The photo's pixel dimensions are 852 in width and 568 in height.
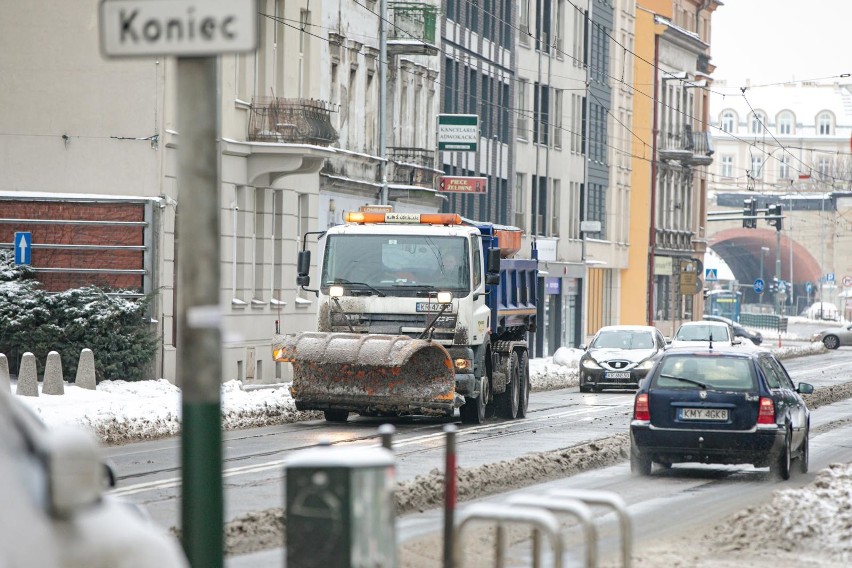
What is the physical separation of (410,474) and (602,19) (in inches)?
2324

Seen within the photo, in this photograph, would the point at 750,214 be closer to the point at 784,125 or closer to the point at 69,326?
the point at 69,326

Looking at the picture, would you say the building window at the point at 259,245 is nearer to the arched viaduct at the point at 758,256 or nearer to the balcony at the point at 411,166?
the balcony at the point at 411,166

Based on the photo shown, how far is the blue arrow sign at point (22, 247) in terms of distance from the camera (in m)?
32.6

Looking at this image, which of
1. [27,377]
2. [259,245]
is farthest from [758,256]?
[27,377]

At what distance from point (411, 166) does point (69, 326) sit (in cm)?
1852

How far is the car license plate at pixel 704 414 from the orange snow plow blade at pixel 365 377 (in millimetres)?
6896

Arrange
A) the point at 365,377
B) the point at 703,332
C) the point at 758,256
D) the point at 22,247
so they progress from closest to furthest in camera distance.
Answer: the point at 365,377
the point at 22,247
the point at 703,332
the point at 758,256

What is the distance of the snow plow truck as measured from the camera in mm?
26219

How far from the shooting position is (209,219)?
7797 mm

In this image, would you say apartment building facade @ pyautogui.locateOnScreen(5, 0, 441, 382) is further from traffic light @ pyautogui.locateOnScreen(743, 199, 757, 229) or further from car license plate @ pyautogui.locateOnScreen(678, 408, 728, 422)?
traffic light @ pyautogui.locateOnScreen(743, 199, 757, 229)

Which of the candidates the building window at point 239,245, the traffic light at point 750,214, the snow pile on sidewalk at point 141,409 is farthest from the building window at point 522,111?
the snow pile on sidewalk at point 141,409

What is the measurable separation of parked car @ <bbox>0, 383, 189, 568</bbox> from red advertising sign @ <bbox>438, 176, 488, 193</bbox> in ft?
122

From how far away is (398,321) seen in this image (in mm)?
26938

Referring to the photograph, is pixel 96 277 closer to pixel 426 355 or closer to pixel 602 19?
pixel 426 355
